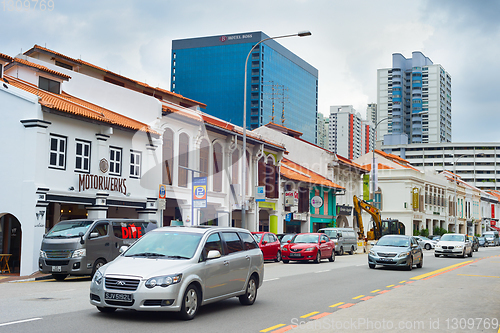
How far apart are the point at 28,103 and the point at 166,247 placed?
46.5ft

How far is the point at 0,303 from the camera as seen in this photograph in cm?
1184

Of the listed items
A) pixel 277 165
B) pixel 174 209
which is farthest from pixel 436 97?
pixel 174 209

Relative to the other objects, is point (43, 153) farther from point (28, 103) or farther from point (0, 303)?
point (0, 303)

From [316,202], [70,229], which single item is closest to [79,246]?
[70,229]

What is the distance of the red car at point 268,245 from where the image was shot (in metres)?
27.2

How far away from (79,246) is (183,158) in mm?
13432

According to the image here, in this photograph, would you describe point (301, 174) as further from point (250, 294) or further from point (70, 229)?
point (250, 294)

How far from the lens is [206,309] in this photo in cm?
1119

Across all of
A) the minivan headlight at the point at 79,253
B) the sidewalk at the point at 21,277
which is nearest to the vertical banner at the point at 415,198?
the sidewalk at the point at 21,277

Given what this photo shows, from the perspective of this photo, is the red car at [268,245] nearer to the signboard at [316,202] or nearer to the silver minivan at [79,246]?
the silver minivan at [79,246]

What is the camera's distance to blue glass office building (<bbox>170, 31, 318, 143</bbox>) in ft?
382

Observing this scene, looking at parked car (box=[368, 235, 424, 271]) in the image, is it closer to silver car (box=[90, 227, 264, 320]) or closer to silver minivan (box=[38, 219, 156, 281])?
silver minivan (box=[38, 219, 156, 281])

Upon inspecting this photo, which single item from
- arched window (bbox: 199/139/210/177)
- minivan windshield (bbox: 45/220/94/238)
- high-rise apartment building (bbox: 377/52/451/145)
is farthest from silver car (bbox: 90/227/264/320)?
high-rise apartment building (bbox: 377/52/451/145)

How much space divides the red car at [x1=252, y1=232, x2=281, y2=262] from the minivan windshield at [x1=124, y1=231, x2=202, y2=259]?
16.3 m
